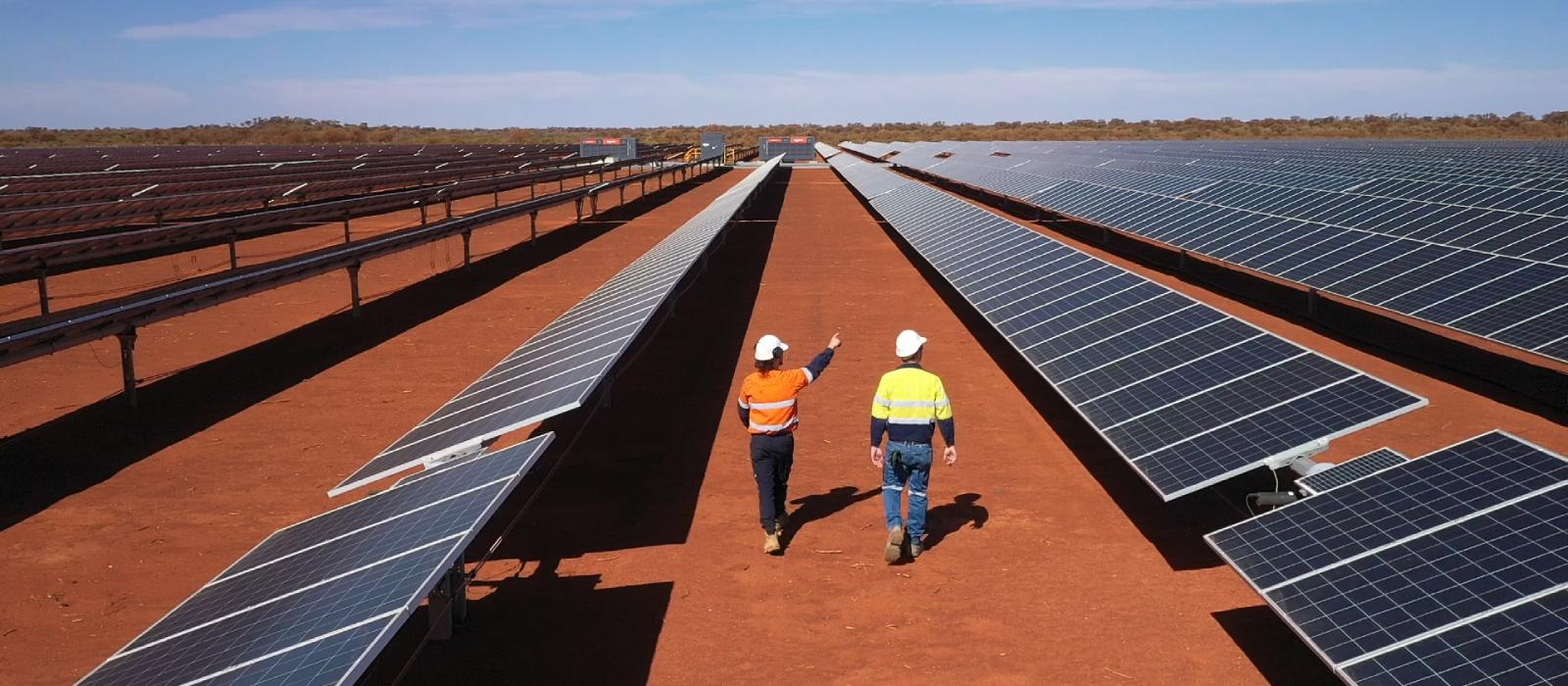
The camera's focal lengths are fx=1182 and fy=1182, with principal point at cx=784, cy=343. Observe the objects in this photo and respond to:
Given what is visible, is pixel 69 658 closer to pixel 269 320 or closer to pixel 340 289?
pixel 269 320

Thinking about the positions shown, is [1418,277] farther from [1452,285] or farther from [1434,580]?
[1434,580]

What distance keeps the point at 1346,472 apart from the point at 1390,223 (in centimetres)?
1277

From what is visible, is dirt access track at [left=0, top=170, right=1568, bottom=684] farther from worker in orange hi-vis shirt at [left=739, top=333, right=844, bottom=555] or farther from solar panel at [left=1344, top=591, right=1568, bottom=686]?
solar panel at [left=1344, top=591, right=1568, bottom=686]

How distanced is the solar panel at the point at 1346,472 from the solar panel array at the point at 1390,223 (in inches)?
179

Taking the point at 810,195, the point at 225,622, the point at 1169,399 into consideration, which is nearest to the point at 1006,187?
the point at 810,195

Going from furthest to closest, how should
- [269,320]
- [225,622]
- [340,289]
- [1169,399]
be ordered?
[340,289]
[269,320]
[1169,399]
[225,622]

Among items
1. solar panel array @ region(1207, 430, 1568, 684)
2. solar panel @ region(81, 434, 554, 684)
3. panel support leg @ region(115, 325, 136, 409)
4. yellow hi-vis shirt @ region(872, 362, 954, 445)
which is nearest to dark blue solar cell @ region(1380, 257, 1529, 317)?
solar panel array @ region(1207, 430, 1568, 684)

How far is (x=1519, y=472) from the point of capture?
627cm

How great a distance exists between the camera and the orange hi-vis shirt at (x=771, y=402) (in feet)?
27.4

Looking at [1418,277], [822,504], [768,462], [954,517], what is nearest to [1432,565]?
[954,517]

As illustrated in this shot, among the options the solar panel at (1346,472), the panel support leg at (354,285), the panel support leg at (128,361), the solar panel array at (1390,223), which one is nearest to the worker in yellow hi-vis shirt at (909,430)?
the solar panel at (1346,472)

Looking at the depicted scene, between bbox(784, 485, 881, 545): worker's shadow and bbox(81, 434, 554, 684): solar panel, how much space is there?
2.92m

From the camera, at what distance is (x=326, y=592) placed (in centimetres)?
542

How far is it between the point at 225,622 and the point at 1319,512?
5831 mm
